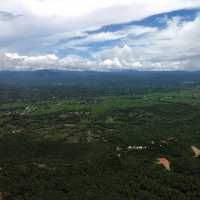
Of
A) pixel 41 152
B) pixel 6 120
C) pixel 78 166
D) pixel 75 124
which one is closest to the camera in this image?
pixel 78 166

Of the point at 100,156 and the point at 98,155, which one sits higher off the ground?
the point at 100,156

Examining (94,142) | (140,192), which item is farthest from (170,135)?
(140,192)

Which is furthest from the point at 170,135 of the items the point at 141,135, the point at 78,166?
the point at 78,166

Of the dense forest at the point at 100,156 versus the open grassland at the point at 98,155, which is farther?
the open grassland at the point at 98,155

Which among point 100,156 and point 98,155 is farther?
point 98,155

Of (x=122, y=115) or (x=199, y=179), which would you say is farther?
(x=122, y=115)

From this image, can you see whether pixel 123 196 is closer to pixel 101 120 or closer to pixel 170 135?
pixel 170 135

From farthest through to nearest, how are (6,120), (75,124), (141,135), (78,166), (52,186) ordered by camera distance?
(6,120) < (75,124) < (141,135) < (78,166) < (52,186)

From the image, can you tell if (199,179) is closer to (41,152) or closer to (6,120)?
(41,152)

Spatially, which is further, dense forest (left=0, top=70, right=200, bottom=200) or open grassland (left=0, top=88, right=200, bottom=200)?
open grassland (left=0, top=88, right=200, bottom=200)
